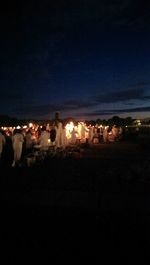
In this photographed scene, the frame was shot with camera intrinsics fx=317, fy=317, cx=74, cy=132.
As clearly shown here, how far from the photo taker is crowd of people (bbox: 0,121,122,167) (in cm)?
1458

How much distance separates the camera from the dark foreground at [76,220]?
4.86 metres

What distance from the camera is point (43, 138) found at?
17.0m

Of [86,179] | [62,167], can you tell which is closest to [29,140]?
[62,167]

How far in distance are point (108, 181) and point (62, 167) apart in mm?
3793

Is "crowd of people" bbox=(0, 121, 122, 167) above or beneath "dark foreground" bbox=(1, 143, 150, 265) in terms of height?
above

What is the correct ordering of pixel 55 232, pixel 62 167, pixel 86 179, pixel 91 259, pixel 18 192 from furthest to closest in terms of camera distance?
pixel 62 167
pixel 86 179
pixel 18 192
pixel 55 232
pixel 91 259

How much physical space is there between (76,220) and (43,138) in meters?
10.9

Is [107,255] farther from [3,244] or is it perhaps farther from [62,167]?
[62,167]

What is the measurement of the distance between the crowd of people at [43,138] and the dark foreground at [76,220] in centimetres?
404

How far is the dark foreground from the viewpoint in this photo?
16.0 ft

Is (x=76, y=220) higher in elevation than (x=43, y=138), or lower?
lower

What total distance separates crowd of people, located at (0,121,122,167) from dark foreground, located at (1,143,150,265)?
404cm

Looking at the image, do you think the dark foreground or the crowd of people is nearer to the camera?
the dark foreground

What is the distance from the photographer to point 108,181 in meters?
10.2
